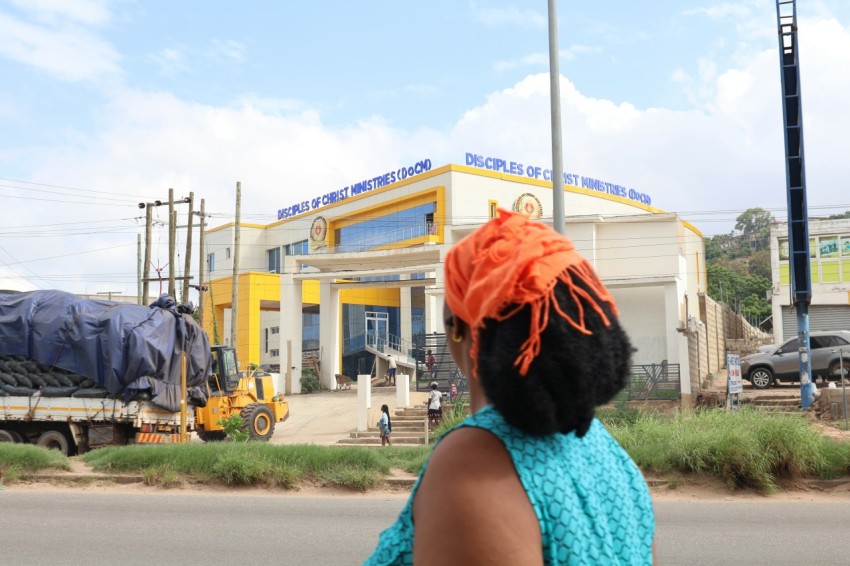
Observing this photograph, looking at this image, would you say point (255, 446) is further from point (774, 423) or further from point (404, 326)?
point (404, 326)

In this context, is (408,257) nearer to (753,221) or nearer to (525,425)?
(525,425)

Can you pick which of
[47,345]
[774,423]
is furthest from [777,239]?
[47,345]

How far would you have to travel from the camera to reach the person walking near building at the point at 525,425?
137cm

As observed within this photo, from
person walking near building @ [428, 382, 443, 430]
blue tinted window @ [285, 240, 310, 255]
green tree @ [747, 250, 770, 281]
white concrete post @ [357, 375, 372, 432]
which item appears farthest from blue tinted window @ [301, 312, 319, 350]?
green tree @ [747, 250, 770, 281]

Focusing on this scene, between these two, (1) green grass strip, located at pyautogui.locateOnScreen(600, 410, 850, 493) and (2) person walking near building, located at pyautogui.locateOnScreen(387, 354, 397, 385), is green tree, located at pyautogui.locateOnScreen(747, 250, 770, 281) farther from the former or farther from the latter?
(1) green grass strip, located at pyautogui.locateOnScreen(600, 410, 850, 493)

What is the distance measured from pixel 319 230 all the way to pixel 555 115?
39.8 m

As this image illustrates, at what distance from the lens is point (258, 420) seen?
21234mm

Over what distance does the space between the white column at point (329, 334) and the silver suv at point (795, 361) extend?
58.5 ft

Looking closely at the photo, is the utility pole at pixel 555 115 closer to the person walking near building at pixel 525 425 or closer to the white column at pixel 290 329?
the person walking near building at pixel 525 425

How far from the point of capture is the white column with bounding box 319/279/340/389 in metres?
37.4

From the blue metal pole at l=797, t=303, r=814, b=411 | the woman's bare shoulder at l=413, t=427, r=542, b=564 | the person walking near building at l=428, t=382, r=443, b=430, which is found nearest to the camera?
the woman's bare shoulder at l=413, t=427, r=542, b=564

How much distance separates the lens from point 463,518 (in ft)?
4.41

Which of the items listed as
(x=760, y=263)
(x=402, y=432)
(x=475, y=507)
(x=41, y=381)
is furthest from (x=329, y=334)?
(x=760, y=263)

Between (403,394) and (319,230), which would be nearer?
(403,394)
